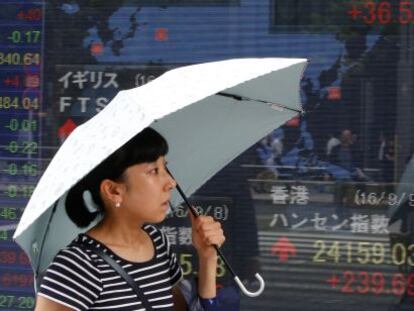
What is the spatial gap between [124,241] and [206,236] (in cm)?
23

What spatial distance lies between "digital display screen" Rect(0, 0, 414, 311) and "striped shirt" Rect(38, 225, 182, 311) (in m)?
2.14

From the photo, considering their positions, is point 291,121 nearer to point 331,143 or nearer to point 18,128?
point 331,143

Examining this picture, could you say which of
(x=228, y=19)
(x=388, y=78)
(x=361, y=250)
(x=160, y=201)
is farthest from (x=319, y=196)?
(x=160, y=201)

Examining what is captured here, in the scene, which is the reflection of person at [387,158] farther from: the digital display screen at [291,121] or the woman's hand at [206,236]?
the woman's hand at [206,236]

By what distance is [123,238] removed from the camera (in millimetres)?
2410

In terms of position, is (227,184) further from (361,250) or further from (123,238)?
(123,238)

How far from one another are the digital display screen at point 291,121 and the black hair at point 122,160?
6.82 feet

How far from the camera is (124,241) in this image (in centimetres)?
241

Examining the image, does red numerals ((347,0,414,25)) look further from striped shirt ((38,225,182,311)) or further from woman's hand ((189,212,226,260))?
striped shirt ((38,225,182,311))

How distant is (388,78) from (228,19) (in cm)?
92

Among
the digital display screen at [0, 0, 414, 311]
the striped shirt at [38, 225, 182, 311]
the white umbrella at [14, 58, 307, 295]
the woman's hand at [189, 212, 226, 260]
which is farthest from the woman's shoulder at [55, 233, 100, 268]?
the digital display screen at [0, 0, 414, 311]

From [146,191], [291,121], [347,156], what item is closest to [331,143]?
[347,156]

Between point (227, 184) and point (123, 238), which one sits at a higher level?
point (123, 238)

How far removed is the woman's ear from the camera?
2381 mm
